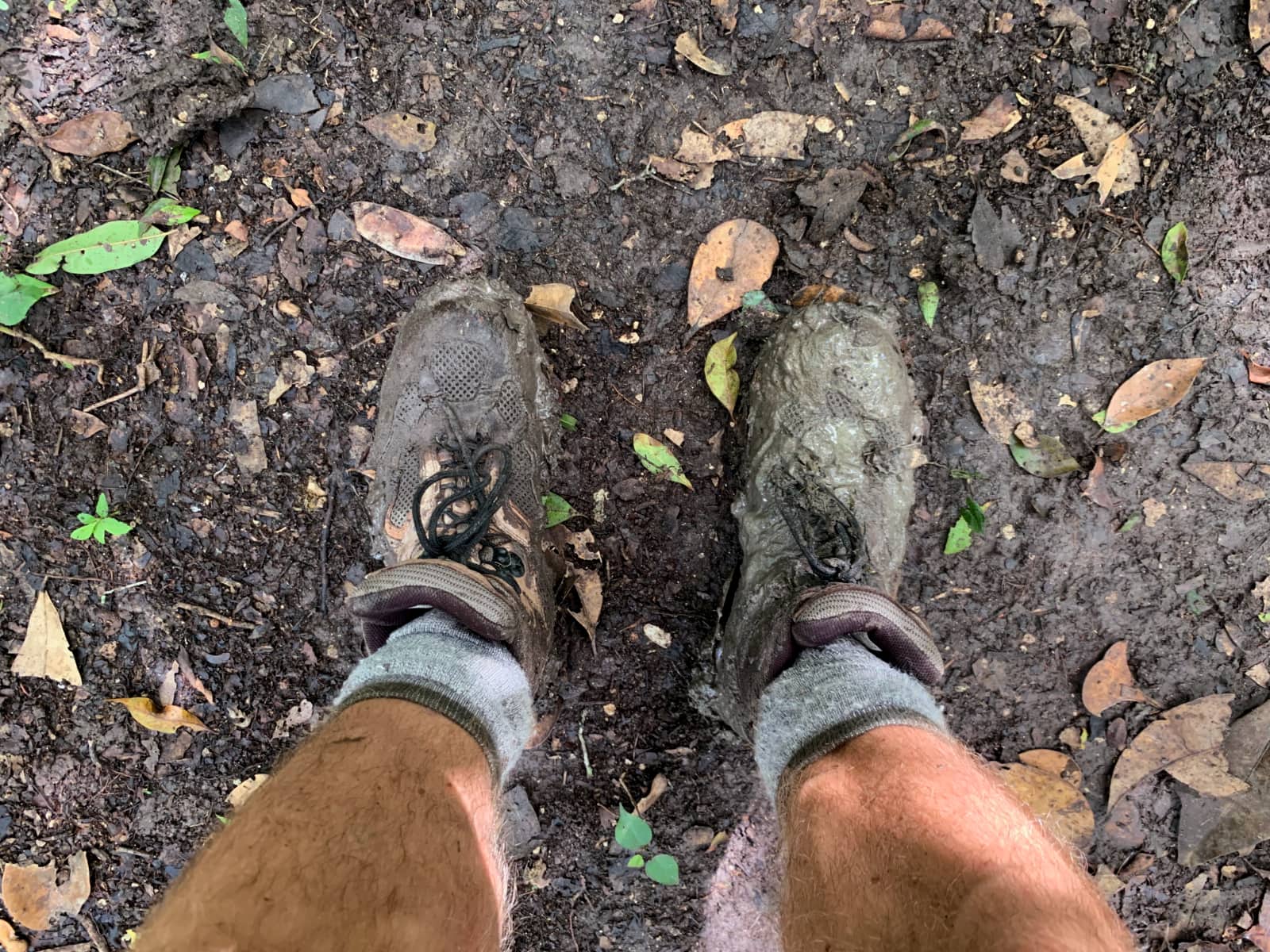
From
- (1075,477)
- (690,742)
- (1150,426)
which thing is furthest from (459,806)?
(1150,426)

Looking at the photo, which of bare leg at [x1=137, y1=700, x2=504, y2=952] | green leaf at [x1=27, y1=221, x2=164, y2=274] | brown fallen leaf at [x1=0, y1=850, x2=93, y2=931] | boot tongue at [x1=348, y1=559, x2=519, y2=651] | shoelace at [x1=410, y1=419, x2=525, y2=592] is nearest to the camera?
bare leg at [x1=137, y1=700, x2=504, y2=952]

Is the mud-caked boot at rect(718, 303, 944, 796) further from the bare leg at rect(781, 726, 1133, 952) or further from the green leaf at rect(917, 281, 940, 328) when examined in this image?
the bare leg at rect(781, 726, 1133, 952)

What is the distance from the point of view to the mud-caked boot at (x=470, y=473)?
1623mm

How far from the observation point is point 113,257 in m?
1.96

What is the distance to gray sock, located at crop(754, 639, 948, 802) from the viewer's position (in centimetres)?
135

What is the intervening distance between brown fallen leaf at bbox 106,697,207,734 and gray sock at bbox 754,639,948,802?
1626 mm

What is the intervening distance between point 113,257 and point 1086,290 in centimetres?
258

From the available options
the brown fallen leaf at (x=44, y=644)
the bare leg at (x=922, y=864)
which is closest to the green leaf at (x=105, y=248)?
the brown fallen leaf at (x=44, y=644)

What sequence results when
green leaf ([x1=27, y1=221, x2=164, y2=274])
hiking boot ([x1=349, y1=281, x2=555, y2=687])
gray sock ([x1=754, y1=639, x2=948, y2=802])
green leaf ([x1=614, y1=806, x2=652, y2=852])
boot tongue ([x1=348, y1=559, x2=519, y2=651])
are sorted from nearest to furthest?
gray sock ([x1=754, y1=639, x2=948, y2=802]) → boot tongue ([x1=348, y1=559, x2=519, y2=651]) → hiking boot ([x1=349, y1=281, x2=555, y2=687]) → green leaf ([x1=27, y1=221, x2=164, y2=274]) → green leaf ([x1=614, y1=806, x2=652, y2=852])

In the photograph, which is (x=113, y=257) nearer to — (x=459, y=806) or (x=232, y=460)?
(x=232, y=460)

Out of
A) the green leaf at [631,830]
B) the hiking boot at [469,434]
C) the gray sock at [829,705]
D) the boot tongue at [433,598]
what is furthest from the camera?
the green leaf at [631,830]

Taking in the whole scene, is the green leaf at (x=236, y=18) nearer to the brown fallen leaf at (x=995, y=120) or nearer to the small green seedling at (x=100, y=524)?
the small green seedling at (x=100, y=524)

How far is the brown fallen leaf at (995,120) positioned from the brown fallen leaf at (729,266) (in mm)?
568

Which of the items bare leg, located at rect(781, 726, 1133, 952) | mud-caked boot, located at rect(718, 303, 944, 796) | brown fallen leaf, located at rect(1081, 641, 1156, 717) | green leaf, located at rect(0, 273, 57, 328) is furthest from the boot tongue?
brown fallen leaf, located at rect(1081, 641, 1156, 717)
